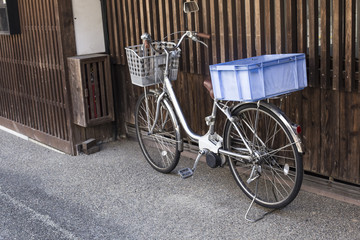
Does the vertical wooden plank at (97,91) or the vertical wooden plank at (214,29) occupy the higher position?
the vertical wooden plank at (214,29)

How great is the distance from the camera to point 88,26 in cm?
707

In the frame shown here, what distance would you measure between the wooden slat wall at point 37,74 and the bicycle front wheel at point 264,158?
2.84 m

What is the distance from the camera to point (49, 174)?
6422 mm

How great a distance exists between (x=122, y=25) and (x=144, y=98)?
54.3 inches

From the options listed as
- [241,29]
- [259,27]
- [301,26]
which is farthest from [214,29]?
[301,26]

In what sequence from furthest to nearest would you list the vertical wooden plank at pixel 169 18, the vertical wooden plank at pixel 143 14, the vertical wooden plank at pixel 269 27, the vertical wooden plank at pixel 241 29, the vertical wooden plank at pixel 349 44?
the vertical wooden plank at pixel 143 14
the vertical wooden plank at pixel 169 18
the vertical wooden plank at pixel 241 29
the vertical wooden plank at pixel 269 27
the vertical wooden plank at pixel 349 44

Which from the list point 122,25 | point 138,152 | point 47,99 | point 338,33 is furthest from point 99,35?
point 338,33

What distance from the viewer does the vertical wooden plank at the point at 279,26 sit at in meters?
4.90

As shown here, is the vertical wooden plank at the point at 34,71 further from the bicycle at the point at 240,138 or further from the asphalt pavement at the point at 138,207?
the bicycle at the point at 240,138

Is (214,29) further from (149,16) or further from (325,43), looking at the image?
(325,43)

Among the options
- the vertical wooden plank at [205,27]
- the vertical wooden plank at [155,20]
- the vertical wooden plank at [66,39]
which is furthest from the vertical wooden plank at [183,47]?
the vertical wooden plank at [66,39]

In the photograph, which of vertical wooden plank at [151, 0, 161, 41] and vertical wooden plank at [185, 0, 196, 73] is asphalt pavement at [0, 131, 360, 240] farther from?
vertical wooden plank at [151, 0, 161, 41]

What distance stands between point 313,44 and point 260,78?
0.77 m

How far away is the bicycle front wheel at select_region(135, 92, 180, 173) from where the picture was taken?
5941 millimetres
